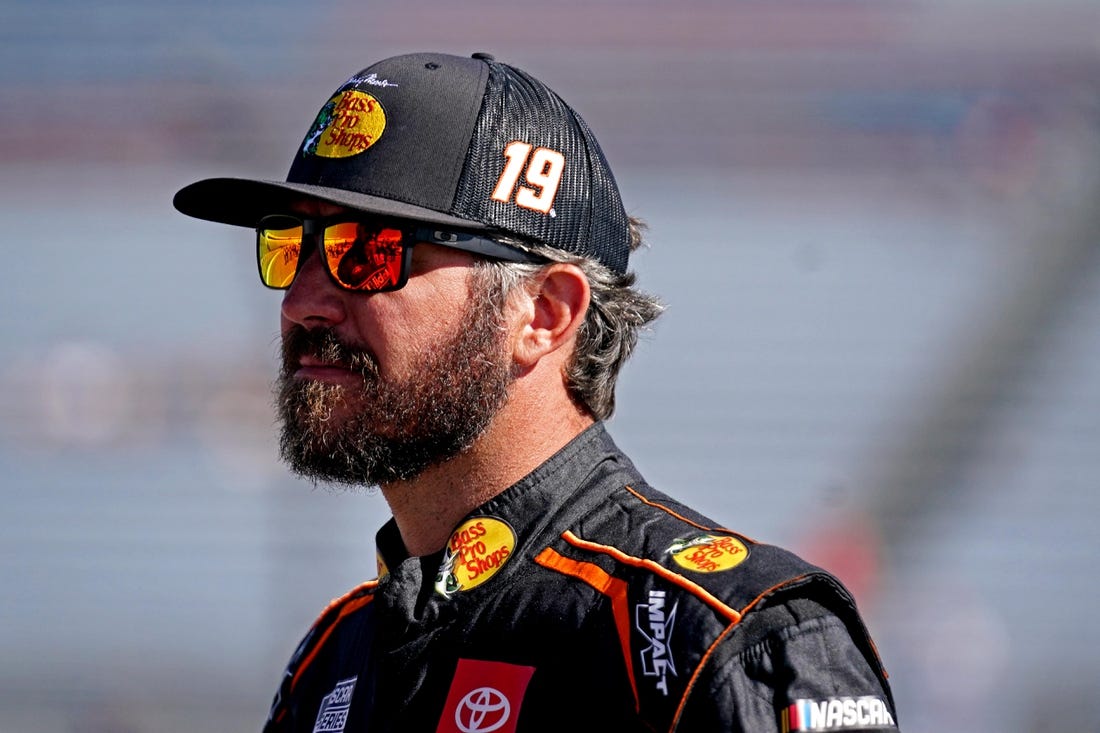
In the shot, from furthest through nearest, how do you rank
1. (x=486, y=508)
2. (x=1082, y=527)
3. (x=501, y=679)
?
(x=1082, y=527) < (x=486, y=508) < (x=501, y=679)

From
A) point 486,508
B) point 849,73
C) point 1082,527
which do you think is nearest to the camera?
point 486,508

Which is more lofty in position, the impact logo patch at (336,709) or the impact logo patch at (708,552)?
the impact logo patch at (708,552)

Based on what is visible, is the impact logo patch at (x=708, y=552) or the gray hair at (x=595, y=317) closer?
the impact logo patch at (x=708, y=552)

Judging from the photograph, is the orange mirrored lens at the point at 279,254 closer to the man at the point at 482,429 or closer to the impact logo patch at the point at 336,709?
the man at the point at 482,429

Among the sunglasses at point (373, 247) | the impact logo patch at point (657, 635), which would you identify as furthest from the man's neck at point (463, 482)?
the impact logo patch at point (657, 635)

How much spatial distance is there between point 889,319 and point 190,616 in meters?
2.81

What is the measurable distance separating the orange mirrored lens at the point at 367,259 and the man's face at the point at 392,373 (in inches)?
0.9

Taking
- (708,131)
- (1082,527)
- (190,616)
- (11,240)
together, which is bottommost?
(190,616)

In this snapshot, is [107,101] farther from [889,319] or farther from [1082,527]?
[1082,527]

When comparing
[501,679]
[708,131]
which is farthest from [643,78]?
[501,679]

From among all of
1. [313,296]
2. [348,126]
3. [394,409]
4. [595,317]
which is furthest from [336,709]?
[348,126]

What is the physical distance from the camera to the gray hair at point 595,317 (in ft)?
6.08

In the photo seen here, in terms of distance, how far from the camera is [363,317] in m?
1.80

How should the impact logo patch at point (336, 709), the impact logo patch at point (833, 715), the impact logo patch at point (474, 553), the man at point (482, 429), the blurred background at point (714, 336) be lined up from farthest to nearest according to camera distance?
the blurred background at point (714, 336)
the impact logo patch at point (336, 709)
the impact logo patch at point (474, 553)
the man at point (482, 429)
the impact logo patch at point (833, 715)
